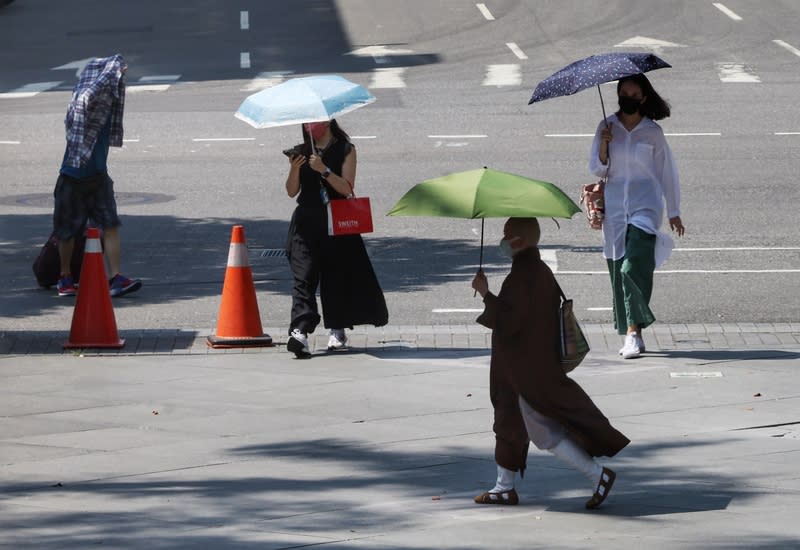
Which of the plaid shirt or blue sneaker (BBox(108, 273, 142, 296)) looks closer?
the plaid shirt

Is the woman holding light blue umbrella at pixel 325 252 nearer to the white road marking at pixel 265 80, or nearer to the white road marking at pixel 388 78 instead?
the white road marking at pixel 265 80

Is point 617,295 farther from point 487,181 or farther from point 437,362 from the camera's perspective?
point 487,181

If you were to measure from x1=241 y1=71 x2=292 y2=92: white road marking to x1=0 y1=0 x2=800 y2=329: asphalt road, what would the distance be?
125 millimetres

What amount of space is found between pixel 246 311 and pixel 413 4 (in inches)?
1094

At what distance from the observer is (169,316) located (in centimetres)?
1173

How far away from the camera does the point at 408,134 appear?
68.1 ft

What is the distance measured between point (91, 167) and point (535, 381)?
620 cm

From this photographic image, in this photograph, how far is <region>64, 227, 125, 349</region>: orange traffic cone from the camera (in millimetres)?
10539

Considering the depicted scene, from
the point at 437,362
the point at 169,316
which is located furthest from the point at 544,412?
the point at 169,316

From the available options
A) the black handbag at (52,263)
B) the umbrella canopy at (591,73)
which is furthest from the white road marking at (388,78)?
the umbrella canopy at (591,73)

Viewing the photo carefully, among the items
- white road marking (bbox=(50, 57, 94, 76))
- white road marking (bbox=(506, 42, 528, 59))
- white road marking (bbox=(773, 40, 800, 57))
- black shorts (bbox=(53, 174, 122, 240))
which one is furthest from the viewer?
white road marking (bbox=(506, 42, 528, 59))

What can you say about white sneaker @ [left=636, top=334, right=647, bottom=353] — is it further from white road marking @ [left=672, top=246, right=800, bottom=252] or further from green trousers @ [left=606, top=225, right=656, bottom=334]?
white road marking @ [left=672, top=246, right=800, bottom=252]

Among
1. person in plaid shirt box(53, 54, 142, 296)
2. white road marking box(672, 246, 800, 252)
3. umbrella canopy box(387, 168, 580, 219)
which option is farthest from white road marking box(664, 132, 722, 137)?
umbrella canopy box(387, 168, 580, 219)

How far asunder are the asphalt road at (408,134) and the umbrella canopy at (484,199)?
194 inches
